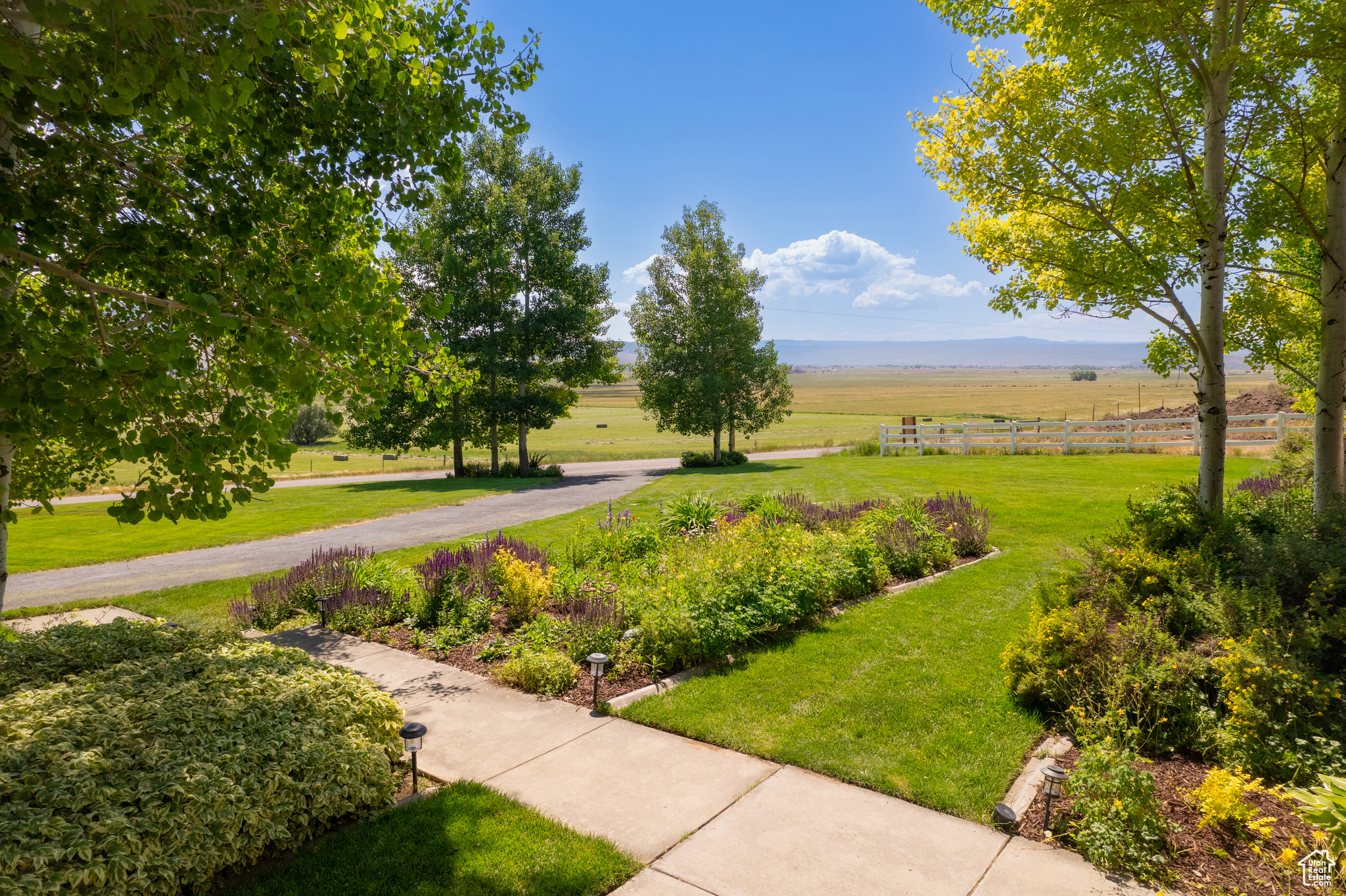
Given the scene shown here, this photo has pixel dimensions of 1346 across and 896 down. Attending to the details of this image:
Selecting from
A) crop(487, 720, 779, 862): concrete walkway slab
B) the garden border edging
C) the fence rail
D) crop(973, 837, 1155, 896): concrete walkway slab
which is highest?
the fence rail

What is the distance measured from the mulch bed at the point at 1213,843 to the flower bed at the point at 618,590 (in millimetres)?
3147

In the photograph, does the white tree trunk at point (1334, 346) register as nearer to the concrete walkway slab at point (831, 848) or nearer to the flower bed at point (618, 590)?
the flower bed at point (618, 590)

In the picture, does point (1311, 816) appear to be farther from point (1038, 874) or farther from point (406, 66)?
point (406, 66)

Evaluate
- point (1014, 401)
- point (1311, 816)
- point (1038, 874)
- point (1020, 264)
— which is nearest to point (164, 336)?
point (1038, 874)

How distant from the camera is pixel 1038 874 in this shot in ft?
11.8

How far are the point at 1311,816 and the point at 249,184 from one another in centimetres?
707

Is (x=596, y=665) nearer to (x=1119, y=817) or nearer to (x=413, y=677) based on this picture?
(x=413, y=677)

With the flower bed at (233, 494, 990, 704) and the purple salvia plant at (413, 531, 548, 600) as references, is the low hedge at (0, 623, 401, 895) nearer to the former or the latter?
the flower bed at (233, 494, 990, 704)

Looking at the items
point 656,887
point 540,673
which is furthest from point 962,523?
point 656,887

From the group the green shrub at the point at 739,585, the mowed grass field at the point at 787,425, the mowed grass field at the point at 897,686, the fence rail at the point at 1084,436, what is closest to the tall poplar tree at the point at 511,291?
the mowed grass field at the point at 787,425

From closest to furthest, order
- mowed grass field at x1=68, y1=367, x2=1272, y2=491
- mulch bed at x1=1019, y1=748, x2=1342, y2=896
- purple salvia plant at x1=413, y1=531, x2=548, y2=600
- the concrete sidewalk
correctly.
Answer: mulch bed at x1=1019, y1=748, x2=1342, y2=896 → the concrete sidewalk → purple salvia plant at x1=413, y1=531, x2=548, y2=600 → mowed grass field at x1=68, y1=367, x2=1272, y2=491

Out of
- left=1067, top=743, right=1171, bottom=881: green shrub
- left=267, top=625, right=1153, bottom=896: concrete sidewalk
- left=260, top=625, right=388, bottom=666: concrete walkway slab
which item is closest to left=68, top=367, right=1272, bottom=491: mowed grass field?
left=267, top=625, right=1153, bottom=896: concrete sidewalk

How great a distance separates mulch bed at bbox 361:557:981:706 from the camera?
594 cm

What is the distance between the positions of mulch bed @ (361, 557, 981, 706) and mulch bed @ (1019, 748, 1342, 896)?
322 centimetres
